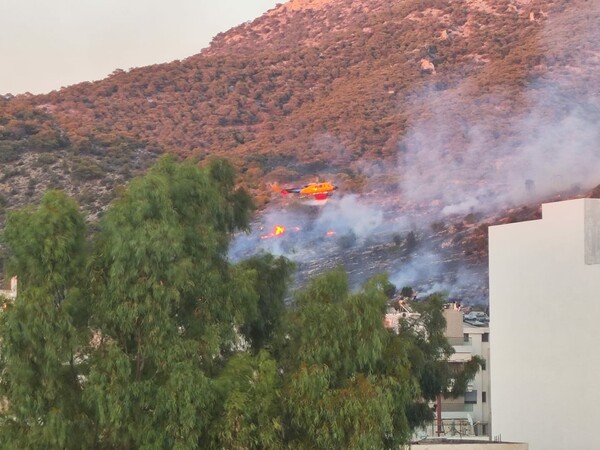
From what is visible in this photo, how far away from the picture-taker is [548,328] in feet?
121

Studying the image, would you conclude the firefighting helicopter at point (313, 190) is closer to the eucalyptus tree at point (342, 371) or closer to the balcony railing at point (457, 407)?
the balcony railing at point (457, 407)

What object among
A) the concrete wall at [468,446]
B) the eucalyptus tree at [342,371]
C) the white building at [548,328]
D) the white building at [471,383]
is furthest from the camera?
the white building at [471,383]

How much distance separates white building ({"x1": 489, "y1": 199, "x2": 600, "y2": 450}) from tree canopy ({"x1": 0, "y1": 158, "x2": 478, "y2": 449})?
10.7m

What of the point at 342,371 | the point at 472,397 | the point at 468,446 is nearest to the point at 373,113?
the point at 472,397

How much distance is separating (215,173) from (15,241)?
5836mm

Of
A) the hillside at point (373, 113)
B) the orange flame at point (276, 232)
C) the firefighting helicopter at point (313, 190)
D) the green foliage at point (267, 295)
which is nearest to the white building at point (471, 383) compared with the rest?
the green foliage at point (267, 295)

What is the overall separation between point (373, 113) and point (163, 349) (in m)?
105

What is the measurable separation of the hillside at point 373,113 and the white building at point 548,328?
212 ft

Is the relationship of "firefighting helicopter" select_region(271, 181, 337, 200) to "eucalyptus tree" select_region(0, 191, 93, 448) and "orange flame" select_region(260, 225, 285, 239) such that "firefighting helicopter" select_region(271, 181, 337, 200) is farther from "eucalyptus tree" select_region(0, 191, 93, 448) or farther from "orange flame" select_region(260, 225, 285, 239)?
"eucalyptus tree" select_region(0, 191, 93, 448)

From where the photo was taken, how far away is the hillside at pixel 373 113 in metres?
117

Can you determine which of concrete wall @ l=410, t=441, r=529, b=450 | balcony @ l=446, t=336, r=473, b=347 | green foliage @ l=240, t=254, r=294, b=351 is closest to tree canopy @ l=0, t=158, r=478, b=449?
green foliage @ l=240, t=254, r=294, b=351

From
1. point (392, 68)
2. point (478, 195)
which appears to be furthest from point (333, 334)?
point (392, 68)

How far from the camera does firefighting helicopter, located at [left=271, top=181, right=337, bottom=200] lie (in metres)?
117

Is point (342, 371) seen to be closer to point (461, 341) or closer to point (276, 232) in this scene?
point (461, 341)
